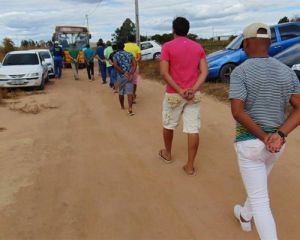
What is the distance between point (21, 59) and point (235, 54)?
28.0ft

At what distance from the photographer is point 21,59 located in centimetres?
1661

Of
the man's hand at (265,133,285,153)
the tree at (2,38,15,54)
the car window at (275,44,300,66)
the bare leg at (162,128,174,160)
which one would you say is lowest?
the tree at (2,38,15,54)

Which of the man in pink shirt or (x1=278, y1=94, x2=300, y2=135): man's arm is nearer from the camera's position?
(x1=278, y1=94, x2=300, y2=135): man's arm

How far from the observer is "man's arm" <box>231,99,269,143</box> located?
288cm

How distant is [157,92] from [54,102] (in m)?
3.06

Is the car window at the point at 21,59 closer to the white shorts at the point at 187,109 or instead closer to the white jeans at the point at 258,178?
the white shorts at the point at 187,109

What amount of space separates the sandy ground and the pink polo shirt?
117cm

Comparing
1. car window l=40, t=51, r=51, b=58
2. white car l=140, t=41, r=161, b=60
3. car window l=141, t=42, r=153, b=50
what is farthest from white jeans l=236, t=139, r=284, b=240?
car window l=141, t=42, r=153, b=50

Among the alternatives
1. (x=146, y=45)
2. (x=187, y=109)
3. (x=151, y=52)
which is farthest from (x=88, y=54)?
(x=187, y=109)

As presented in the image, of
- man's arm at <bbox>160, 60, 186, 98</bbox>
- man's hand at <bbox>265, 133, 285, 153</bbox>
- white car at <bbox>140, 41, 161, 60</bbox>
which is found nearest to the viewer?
man's hand at <bbox>265, 133, 285, 153</bbox>

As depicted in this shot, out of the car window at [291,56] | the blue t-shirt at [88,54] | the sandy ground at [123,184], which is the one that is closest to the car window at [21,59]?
the blue t-shirt at [88,54]

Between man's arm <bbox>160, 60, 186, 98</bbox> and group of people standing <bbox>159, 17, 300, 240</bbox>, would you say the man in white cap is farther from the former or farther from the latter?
man's arm <bbox>160, 60, 186, 98</bbox>

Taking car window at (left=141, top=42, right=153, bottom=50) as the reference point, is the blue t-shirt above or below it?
above

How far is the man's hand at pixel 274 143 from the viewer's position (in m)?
2.83
